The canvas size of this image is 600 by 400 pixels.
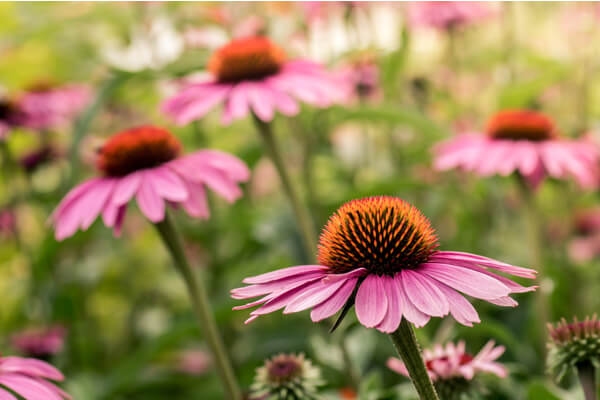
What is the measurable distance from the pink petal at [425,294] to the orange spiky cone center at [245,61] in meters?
0.75

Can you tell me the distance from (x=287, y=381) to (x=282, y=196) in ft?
4.28

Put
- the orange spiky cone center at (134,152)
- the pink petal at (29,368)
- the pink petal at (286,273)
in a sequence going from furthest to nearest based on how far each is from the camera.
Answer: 1. the orange spiky cone center at (134,152)
2. the pink petal at (29,368)
3. the pink petal at (286,273)

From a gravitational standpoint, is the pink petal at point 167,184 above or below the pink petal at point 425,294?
above

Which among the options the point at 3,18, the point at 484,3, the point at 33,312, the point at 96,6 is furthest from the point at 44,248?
the point at 484,3

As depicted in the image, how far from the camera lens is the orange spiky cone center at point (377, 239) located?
0.64m

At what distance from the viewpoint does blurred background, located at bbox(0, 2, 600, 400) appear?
1374 millimetres

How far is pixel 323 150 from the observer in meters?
1.62

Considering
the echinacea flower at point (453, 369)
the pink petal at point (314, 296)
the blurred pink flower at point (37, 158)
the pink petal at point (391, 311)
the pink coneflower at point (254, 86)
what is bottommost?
the echinacea flower at point (453, 369)

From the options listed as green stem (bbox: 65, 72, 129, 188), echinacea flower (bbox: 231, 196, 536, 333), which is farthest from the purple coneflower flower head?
green stem (bbox: 65, 72, 129, 188)

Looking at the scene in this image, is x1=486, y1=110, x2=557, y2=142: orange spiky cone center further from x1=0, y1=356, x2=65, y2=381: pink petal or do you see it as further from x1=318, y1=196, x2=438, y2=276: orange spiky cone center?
x1=0, y1=356, x2=65, y2=381: pink petal

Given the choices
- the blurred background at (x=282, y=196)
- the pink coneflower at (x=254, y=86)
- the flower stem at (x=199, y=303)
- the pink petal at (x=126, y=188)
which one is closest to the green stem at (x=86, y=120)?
the blurred background at (x=282, y=196)

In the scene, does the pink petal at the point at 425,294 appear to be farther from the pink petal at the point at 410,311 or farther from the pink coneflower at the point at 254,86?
the pink coneflower at the point at 254,86

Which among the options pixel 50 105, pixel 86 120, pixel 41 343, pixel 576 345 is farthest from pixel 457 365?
pixel 50 105

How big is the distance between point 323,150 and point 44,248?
70 centimetres
